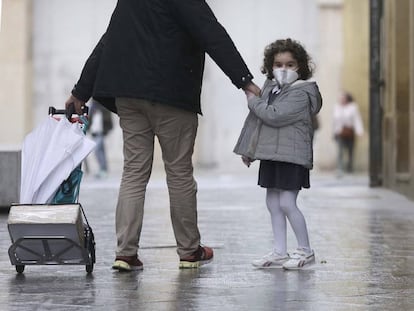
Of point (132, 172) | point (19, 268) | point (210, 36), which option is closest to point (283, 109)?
point (210, 36)

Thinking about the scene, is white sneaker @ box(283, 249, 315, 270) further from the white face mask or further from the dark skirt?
the white face mask

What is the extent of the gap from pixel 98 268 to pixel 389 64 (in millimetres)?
10104

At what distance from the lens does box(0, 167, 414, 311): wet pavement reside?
621 cm

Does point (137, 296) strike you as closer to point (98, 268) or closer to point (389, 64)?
point (98, 268)

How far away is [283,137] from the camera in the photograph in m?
7.46

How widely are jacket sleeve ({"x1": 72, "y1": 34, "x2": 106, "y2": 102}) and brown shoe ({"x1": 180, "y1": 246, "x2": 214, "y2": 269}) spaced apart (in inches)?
44.8

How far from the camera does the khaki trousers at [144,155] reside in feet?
24.0

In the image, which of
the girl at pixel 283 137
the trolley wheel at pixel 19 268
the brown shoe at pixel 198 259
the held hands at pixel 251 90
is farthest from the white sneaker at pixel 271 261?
the trolley wheel at pixel 19 268

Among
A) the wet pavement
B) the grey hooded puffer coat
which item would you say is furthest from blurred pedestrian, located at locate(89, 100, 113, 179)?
the grey hooded puffer coat

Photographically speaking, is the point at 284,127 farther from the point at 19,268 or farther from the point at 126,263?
the point at 19,268

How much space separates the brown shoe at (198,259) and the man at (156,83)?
195 millimetres

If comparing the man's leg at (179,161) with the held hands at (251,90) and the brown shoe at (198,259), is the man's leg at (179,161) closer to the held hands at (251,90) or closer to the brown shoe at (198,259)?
the brown shoe at (198,259)

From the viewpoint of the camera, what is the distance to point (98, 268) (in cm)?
753

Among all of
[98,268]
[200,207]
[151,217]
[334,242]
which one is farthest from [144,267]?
[200,207]
